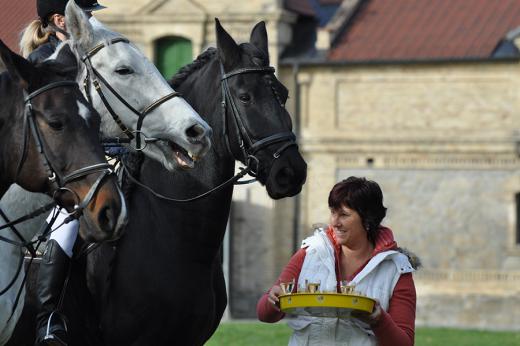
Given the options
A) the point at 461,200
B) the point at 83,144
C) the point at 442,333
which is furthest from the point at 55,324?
the point at 461,200

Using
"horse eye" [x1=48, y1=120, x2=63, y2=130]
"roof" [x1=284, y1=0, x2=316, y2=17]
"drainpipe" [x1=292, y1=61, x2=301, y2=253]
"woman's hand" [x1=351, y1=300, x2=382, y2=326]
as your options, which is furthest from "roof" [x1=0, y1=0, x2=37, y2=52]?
"woman's hand" [x1=351, y1=300, x2=382, y2=326]

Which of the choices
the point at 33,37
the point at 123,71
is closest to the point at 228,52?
the point at 123,71

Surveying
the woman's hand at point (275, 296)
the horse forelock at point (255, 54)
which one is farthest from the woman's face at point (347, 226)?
the horse forelock at point (255, 54)

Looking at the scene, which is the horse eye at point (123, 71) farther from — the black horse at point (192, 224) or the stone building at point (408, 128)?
the stone building at point (408, 128)

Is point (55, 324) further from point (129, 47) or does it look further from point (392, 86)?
point (392, 86)

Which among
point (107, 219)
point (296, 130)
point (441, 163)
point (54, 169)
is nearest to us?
point (107, 219)

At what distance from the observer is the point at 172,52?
44062mm

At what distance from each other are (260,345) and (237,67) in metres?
12.3

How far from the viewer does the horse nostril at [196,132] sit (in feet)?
30.4

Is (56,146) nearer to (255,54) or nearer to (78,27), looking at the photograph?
(78,27)

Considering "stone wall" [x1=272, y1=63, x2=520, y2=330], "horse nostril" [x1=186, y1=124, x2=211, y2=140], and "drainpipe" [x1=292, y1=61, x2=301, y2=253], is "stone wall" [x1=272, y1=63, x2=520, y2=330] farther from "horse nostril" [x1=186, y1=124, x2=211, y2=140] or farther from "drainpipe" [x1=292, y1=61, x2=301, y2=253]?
"horse nostril" [x1=186, y1=124, x2=211, y2=140]

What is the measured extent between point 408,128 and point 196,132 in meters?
34.1

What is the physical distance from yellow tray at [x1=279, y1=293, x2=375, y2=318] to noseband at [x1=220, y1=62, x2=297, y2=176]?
2400 millimetres

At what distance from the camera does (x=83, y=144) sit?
310 inches
